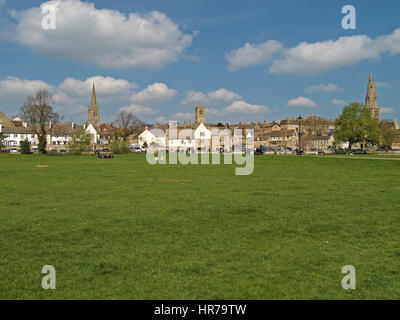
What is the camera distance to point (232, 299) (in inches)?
207

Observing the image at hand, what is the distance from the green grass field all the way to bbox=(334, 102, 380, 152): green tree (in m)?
75.6

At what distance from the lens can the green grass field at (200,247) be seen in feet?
18.3

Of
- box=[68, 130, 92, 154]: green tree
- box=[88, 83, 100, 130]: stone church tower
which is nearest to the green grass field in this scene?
box=[68, 130, 92, 154]: green tree

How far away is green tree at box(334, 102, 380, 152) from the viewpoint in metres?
83.7

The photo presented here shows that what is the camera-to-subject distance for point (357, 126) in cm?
8419

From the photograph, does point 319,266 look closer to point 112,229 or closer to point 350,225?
point 350,225

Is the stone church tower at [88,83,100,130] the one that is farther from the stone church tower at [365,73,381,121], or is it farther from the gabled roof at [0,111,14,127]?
the stone church tower at [365,73,381,121]

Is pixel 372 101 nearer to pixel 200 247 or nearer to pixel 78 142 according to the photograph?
pixel 78 142

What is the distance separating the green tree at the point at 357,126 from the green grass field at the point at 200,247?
248 feet

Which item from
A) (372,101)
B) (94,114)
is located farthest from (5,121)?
(372,101)

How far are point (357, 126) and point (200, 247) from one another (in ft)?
281
